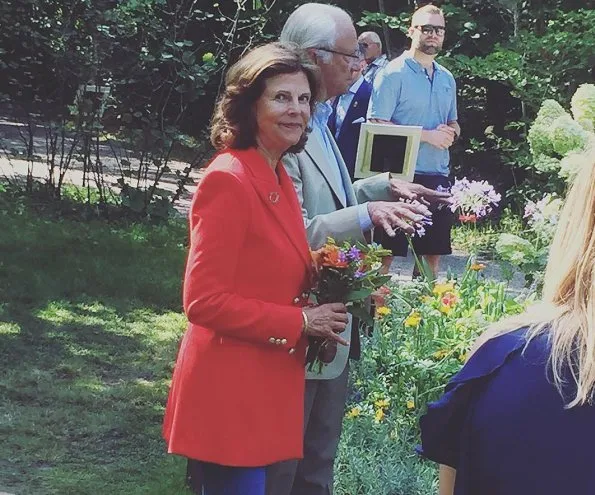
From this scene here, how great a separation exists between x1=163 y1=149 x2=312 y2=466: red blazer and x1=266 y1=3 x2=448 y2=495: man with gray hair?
33 centimetres

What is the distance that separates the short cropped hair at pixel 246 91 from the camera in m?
2.87

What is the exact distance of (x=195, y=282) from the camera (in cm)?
269

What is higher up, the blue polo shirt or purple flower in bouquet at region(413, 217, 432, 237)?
the blue polo shirt

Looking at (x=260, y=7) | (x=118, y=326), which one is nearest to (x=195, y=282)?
(x=118, y=326)

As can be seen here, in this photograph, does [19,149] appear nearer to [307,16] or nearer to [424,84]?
[424,84]

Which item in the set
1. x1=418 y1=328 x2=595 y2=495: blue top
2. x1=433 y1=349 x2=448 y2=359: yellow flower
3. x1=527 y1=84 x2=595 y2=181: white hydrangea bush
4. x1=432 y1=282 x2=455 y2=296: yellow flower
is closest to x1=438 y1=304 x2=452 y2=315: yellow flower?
x1=432 y1=282 x2=455 y2=296: yellow flower

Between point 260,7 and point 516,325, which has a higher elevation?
point 260,7

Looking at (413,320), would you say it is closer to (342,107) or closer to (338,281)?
(342,107)

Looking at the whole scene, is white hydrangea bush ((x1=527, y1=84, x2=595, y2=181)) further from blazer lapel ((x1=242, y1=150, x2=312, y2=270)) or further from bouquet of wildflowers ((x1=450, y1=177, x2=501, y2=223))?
blazer lapel ((x1=242, y1=150, x2=312, y2=270))

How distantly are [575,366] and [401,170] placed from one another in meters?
2.69

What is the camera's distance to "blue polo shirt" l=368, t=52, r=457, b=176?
6727 millimetres

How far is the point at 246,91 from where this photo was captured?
9.44 ft

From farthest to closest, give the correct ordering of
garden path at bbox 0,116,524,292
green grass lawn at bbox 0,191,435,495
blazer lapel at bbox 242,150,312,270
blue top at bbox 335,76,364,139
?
garden path at bbox 0,116,524,292, blue top at bbox 335,76,364,139, green grass lawn at bbox 0,191,435,495, blazer lapel at bbox 242,150,312,270

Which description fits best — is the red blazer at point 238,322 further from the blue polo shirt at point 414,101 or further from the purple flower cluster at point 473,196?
the blue polo shirt at point 414,101
